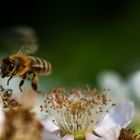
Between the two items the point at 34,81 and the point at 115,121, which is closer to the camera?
the point at 115,121

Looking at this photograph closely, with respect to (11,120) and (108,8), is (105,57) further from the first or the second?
(11,120)

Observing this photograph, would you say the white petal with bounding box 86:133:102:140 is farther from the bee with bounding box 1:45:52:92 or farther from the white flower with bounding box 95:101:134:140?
the bee with bounding box 1:45:52:92

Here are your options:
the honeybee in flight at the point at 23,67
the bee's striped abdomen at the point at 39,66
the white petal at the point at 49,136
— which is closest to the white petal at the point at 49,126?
the white petal at the point at 49,136

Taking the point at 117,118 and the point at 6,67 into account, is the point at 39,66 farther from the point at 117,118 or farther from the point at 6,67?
the point at 117,118

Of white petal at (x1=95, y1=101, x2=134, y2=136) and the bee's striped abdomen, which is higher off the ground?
the bee's striped abdomen

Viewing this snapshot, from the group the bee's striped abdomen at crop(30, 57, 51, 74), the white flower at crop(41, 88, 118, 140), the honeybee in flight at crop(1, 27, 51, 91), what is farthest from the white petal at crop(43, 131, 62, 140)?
the bee's striped abdomen at crop(30, 57, 51, 74)

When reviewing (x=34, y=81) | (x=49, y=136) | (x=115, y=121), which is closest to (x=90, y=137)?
(x=115, y=121)
